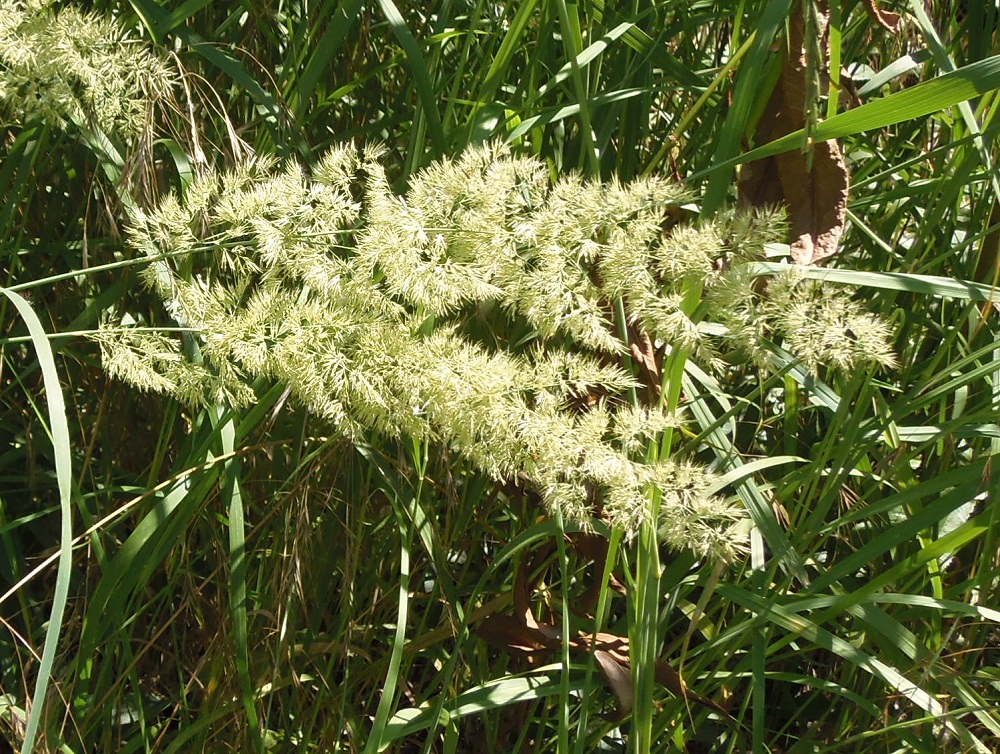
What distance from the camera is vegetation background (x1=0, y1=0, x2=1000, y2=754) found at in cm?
117

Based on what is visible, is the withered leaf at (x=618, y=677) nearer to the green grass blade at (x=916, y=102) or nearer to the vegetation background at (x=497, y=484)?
the vegetation background at (x=497, y=484)

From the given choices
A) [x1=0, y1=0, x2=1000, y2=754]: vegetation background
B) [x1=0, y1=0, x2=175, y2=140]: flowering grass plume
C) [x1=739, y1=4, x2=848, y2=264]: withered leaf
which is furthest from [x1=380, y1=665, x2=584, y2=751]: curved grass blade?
[x1=0, y1=0, x2=175, y2=140]: flowering grass plume

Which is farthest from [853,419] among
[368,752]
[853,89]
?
[368,752]

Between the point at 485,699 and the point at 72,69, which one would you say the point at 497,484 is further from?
the point at 72,69

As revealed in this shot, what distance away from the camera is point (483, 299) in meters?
0.93

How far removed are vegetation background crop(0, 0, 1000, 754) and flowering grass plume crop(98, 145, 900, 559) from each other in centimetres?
13

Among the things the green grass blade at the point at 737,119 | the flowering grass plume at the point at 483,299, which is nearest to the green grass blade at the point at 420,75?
the flowering grass plume at the point at 483,299

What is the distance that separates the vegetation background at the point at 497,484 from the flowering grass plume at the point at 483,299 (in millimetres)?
131

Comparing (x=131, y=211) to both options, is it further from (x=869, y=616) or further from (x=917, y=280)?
(x=869, y=616)

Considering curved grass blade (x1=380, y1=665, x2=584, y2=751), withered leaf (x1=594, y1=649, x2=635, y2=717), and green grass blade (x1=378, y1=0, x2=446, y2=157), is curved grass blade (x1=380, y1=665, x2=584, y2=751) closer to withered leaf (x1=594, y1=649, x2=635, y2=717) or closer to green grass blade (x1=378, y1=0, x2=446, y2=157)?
withered leaf (x1=594, y1=649, x2=635, y2=717)

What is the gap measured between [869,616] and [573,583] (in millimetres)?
463

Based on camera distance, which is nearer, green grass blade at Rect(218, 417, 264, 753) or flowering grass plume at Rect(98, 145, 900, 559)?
flowering grass plume at Rect(98, 145, 900, 559)

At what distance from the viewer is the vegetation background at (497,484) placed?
3.85ft

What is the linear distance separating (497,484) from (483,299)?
528mm
